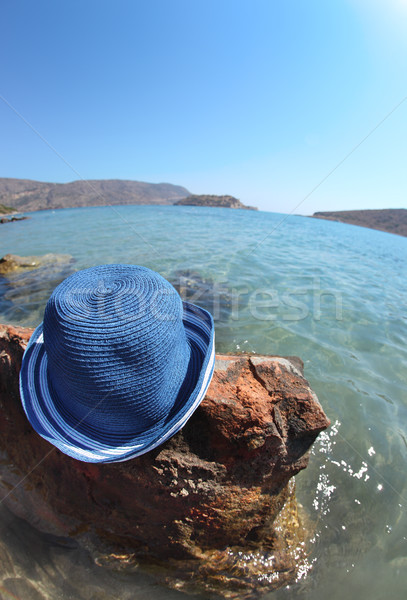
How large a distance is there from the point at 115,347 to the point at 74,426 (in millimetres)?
715

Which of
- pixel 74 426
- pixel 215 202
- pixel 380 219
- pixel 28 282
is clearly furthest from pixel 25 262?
pixel 215 202

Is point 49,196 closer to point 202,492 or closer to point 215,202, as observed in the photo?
point 215,202

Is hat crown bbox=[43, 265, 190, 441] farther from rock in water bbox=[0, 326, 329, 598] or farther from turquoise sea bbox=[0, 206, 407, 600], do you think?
turquoise sea bbox=[0, 206, 407, 600]

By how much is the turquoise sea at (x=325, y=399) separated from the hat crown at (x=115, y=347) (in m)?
1.08

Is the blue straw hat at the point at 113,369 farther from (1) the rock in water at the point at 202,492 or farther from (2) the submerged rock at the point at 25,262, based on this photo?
(2) the submerged rock at the point at 25,262

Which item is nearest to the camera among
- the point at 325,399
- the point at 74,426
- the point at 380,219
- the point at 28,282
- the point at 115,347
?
the point at 115,347

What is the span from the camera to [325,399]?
3514 mm

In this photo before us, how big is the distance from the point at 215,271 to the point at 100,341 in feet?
23.0

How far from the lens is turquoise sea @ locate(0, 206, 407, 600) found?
5.76ft

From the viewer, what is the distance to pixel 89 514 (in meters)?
1.81

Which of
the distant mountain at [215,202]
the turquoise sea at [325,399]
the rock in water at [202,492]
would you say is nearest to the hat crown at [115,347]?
the rock in water at [202,492]

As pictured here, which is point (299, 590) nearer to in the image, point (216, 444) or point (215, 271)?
point (216, 444)

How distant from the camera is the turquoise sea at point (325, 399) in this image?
1757 millimetres

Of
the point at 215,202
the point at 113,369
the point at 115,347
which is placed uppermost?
the point at 215,202
